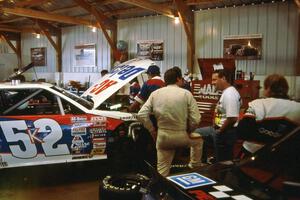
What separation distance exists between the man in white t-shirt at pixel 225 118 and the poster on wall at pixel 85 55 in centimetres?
1114

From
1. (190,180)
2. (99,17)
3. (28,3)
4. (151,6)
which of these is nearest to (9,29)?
(28,3)

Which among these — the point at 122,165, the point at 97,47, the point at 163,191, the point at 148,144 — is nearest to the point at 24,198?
the point at 122,165

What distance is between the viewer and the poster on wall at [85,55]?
15062 mm

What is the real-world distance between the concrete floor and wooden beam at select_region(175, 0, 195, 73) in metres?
6.42

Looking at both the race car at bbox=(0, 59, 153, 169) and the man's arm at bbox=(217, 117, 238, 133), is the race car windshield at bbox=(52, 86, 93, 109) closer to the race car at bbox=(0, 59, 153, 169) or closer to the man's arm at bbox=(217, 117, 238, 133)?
the race car at bbox=(0, 59, 153, 169)

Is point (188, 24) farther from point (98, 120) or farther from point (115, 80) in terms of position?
point (98, 120)

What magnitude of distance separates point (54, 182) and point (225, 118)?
2783mm

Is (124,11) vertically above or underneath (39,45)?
above

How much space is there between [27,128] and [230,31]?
25.6 ft

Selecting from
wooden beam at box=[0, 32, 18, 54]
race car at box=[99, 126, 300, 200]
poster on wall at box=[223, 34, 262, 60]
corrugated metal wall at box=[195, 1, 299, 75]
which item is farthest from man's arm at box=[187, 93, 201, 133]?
wooden beam at box=[0, 32, 18, 54]

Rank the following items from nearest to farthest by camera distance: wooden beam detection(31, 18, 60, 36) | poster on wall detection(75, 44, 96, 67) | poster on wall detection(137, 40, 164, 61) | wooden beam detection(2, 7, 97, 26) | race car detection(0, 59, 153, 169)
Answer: race car detection(0, 59, 153, 169) → wooden beam detection(2, 7, 97, 26) → poster on wall detection(137, 40, 164, 61) → poster on wall detection(75, 44, 96, 67) → wooden beam detection(31, 18, 60, 36)

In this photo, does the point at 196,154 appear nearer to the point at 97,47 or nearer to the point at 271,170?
the point at 271,170

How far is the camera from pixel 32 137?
182 inches

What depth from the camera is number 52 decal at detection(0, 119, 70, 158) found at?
15.0ft
